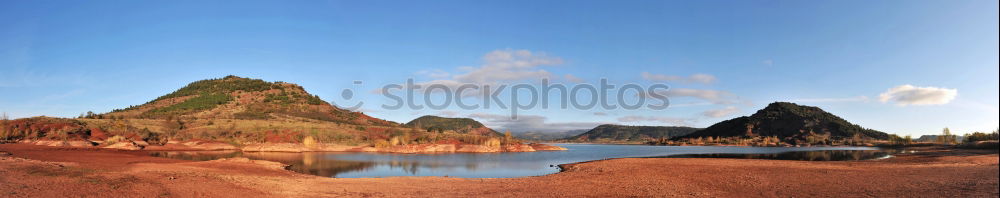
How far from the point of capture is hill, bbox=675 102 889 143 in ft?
449

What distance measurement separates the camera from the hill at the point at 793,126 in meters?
137

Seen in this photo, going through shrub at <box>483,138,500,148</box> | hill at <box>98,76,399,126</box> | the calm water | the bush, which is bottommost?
the calm water

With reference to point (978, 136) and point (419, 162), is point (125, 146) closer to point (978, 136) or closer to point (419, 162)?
point (419, 162)

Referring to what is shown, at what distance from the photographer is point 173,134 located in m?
69.4

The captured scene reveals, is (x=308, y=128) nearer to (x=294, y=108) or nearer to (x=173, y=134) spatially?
(x=173, y=134)

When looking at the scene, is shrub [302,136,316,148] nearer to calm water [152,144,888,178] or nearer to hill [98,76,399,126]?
calm water [152,144,888,178]

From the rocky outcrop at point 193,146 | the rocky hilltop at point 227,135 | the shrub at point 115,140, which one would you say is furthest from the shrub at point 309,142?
the shrub at point 115,140

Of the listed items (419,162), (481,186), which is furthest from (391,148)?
(481,186)

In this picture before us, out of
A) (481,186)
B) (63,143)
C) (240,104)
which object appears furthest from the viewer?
(240,104)

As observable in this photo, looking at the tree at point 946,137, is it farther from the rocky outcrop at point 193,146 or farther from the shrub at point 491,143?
the rocky outcrop at point 193,146

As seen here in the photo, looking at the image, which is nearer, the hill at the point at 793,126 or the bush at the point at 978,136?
the bush at the point at 978,136

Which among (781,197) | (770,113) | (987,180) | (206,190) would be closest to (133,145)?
(206,190)

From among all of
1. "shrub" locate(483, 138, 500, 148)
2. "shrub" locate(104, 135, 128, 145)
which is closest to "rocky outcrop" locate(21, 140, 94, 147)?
"shrub" locate(104, 135, 128, 145)

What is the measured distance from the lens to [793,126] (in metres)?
147
